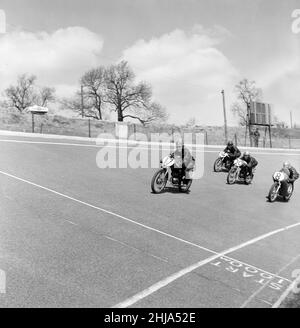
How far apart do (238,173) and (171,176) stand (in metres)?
4.89

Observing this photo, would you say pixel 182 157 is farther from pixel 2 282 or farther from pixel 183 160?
pixel 2 282

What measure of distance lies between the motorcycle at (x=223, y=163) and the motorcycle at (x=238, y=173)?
76.5 inches

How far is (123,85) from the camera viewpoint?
249 ft

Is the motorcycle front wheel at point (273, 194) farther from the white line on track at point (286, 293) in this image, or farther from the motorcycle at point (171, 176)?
the white line on track at point (286, 293)

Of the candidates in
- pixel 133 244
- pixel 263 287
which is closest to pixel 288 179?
pixel 133 244

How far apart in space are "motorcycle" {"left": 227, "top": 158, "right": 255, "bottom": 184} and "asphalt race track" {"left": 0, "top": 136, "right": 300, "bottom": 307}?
261 cm

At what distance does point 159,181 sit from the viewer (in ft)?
41.1

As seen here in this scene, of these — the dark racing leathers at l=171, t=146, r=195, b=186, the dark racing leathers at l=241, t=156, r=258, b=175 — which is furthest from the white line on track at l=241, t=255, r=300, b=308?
the dark racing leathers at l=241, t=156, r=258, b=175

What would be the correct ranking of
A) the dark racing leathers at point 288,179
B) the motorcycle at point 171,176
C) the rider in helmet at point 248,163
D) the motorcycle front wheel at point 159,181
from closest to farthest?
the motorcycle front wheel at point 159,181 < the motorcycle at point 171,176 < the dark racing leathers at point 288,179 < the rider in helmet at point 248,163

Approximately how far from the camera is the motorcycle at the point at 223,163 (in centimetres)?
1911

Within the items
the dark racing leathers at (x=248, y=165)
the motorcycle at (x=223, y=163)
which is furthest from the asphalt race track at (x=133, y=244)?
the motorcycle at (x=223, y=163)

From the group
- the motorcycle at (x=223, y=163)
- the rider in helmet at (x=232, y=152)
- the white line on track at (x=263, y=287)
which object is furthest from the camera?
the motorcycle at (x=223, y=163)

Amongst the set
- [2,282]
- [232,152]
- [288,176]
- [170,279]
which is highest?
[232,152]
